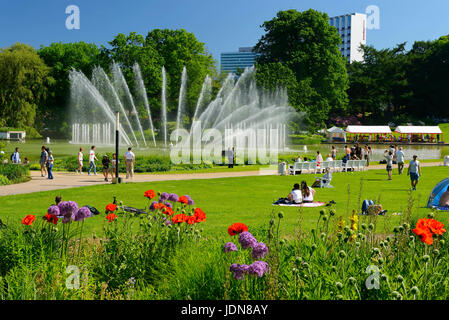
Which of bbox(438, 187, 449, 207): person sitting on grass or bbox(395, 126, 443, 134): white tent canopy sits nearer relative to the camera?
bbox(438, 187, 449, 207): person sitting on grass

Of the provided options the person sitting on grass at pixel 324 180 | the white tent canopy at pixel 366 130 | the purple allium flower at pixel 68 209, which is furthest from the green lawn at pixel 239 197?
the white tent canopy at pixel 366 130

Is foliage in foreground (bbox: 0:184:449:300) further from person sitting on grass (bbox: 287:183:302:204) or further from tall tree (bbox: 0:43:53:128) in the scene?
tall tree (bbox: 0:43:53:128)

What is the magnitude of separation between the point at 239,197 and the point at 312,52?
55769 millimetres

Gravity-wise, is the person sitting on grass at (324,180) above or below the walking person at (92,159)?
below

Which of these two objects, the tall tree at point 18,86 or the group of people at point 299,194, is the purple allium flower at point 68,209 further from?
the tall tree at point 18,86

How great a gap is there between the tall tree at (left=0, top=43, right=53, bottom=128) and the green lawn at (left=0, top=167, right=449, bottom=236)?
162ft

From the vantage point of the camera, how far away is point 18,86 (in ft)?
216

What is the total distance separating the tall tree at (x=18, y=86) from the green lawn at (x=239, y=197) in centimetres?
4933

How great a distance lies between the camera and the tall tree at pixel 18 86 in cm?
6538

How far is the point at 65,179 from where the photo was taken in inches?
982

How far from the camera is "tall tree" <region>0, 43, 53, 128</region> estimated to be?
65.4 meters

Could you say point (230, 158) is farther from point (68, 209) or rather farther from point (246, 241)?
point (246, 241)

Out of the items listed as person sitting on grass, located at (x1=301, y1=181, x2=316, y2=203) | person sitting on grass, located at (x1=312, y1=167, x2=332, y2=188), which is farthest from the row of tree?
person sitting on grass, located at (x1=301, y1=181, x2=316, y2=203)
